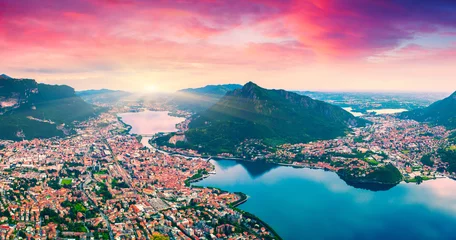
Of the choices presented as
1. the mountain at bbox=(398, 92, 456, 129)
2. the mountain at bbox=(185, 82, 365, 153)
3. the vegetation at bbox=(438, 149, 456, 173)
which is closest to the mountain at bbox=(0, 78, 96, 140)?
the mountain at bbox=(185, 82, 365, 153)

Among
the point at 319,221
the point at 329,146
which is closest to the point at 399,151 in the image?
the point at 329,146

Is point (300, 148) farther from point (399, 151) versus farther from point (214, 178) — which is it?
point (214, 178)

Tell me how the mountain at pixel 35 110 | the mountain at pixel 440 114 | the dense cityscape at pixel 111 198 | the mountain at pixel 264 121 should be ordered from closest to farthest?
the dense cityscape at pixel 111 198 → the mountain at pixel 264 121 → the mountain at pixel 35 110 → the mountain at pixel 440 114

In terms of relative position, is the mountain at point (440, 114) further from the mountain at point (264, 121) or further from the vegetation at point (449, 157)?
the vegetation at point (449, 157)

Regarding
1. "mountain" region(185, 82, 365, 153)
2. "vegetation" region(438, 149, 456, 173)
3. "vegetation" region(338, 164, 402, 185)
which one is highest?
"mountain" region(185, 82, 365, 153)

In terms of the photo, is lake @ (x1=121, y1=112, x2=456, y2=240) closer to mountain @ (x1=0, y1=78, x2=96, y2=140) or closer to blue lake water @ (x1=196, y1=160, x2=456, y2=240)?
blue lake water @ (x1=196, y1=160, x2=456, y2=240)

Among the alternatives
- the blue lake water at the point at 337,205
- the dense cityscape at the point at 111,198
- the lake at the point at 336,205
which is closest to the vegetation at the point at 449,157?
the lake at the point at 336,205
